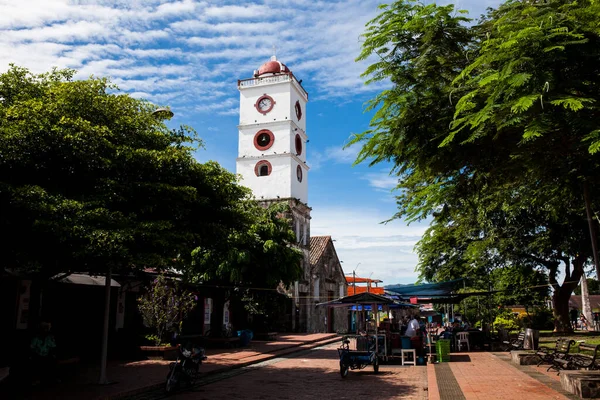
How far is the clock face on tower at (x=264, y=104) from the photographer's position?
36000 mm

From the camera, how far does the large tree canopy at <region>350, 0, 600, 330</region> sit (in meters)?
5.77

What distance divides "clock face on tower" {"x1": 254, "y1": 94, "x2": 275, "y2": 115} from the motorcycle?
87.2 ft

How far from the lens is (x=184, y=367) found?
1067 centimetres

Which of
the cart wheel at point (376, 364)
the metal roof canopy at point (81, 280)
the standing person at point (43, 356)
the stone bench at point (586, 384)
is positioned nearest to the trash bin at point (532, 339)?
the cart wheel at point (376, 364)

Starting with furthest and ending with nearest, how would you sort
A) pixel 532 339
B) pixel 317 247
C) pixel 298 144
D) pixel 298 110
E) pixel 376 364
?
pixel 317 247 → pixel 298 110 → pixel 298 144 → pixel 532 339 → pixel 376 364

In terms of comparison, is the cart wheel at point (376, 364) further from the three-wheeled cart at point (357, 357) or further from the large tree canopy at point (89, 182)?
the large tree canopy at point (89, 182)

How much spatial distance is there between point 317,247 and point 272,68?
15.2m

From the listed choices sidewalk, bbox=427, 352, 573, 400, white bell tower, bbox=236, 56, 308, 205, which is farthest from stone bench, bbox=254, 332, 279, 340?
sidewalk, bbox=427, 352, 573, 400

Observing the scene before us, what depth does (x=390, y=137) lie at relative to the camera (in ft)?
25.7

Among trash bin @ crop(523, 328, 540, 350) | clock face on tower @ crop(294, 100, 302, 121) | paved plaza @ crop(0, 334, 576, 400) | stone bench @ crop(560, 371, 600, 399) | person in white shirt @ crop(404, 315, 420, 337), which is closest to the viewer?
stone bench @ crop(560, 371, 600, 399)

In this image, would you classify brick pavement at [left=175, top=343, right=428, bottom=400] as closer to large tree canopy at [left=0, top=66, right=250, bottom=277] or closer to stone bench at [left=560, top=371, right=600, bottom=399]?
stone bench at [left=560, top=371, right=600, bottom=399]

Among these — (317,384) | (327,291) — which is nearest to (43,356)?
(317,384)

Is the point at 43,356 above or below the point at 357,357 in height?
above

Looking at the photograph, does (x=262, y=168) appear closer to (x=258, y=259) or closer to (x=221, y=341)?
(x=258, y=259)
